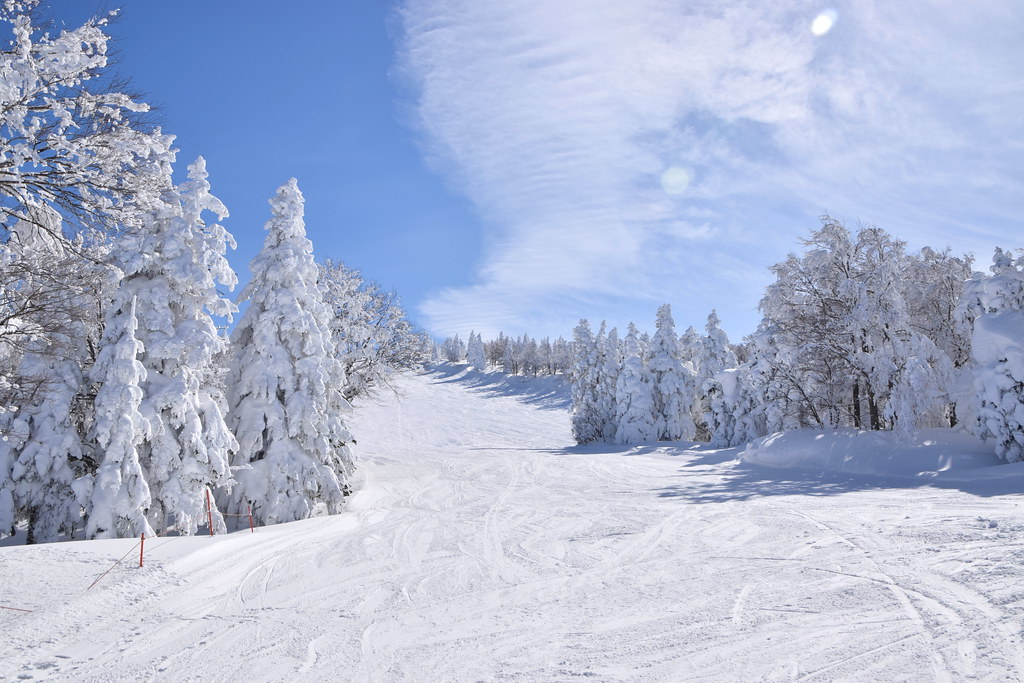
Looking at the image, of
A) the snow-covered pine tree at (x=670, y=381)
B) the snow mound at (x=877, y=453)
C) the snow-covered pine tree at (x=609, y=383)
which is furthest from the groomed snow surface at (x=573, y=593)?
the snow-covered pine tree at (x=609, y=383)

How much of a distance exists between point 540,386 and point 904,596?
9466cm

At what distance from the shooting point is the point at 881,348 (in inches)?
790

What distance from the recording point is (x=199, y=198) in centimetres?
1452

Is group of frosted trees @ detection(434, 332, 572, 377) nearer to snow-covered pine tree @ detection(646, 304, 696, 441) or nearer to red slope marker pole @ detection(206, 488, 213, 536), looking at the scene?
snow-covered pine tree @ detection(646, 304, 696, 441)

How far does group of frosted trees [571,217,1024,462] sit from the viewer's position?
52.9ft

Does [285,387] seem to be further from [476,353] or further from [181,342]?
[476,353]

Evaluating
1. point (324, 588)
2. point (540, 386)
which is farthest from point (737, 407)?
point (540, 386)

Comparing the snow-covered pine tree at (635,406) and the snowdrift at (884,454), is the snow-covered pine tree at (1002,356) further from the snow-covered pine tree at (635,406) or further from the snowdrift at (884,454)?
the snow-covered pine tree at (635,406)

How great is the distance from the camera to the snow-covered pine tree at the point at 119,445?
38.6ft

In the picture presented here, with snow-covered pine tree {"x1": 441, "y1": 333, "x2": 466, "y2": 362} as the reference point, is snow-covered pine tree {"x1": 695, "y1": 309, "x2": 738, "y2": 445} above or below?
below

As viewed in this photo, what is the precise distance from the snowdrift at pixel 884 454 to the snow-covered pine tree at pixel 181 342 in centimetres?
1892

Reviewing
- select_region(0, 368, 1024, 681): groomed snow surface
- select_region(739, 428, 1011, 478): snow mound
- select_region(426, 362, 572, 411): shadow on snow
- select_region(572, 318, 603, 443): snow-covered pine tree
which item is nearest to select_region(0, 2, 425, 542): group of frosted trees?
select_region(0, 368, 1024, 681): groomed snow surface

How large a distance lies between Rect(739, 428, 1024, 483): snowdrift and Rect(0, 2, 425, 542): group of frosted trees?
16.3 metres

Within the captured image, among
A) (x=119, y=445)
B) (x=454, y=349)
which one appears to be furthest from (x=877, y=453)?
(x=454, y=349)
